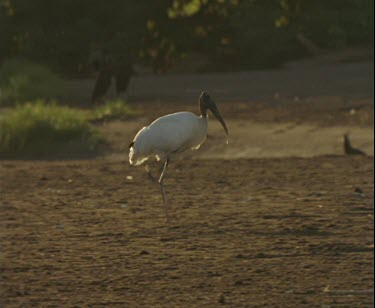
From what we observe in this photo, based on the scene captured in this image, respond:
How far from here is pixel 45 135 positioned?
17531 mm

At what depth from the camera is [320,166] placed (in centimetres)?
1478

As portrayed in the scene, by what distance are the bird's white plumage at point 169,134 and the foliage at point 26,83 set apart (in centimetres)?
1275

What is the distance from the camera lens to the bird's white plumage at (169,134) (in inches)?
435

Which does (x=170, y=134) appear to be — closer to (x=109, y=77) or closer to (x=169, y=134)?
(x=169, y=134)

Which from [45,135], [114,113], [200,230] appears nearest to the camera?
[200,230]

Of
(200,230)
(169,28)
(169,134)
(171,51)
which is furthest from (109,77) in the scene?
(200,230)

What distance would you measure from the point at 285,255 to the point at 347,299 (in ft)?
4.79

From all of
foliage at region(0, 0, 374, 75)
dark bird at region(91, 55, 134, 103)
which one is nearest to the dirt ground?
dark bird at region(91, 55, 134, 103)

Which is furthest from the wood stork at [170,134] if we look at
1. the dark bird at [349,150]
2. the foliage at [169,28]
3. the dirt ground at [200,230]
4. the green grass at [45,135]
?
the foliage at [169,28]

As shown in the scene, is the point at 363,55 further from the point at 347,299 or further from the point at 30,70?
the point at 347,299

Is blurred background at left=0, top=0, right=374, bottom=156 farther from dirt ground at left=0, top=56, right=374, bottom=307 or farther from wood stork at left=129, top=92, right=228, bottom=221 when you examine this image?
wood stork at left=129, top=92, right=228, bottom=221

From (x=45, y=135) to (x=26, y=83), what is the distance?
285 inches

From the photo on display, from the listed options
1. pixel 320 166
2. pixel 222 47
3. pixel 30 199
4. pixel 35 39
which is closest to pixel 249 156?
pixel 320 166

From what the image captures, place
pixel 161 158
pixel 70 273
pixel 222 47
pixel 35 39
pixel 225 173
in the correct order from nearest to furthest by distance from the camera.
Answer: pixel 70 273 < pixel 161 158 < pixel 225 173 < pixel 35 39 < pixel 222 47
